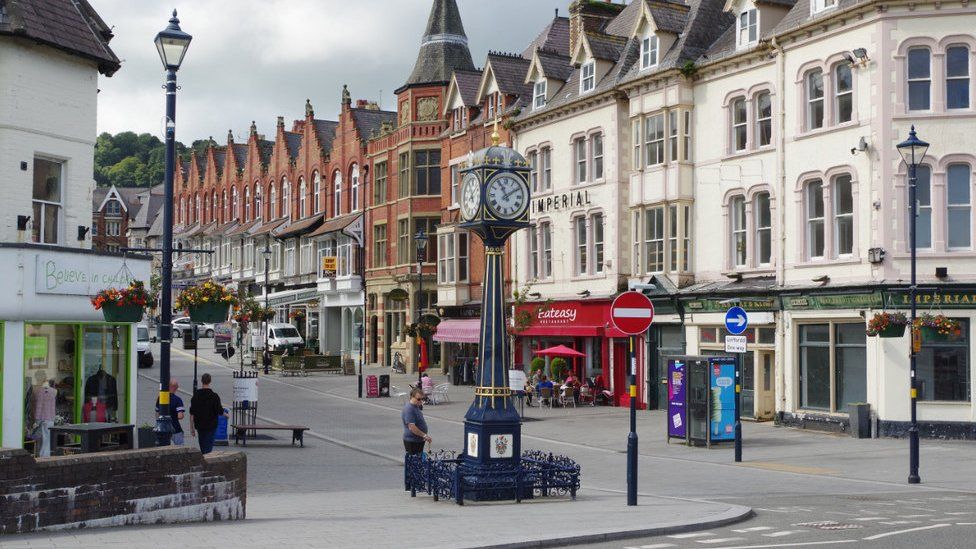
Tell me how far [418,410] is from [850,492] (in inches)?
288

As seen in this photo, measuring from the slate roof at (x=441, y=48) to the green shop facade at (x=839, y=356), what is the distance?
2444 centimetres

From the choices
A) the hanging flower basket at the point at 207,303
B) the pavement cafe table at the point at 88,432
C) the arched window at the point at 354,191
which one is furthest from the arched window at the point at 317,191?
the pavement cafe table at the point at 88,432

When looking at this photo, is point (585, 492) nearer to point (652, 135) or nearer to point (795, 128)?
point (795, 128)

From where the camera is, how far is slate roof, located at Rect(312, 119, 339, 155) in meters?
70.0

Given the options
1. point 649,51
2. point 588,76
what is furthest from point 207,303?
point 588,76

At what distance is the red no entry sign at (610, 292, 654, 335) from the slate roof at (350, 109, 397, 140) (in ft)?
157

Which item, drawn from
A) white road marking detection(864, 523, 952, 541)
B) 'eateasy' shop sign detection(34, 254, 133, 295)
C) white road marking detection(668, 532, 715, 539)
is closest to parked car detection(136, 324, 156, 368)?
'eateasy' shop sign detection(34, 254, 133, 295)

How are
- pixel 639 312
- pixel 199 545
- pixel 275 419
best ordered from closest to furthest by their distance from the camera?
pixel 199 545, pixel 639 312, pixel 275 419

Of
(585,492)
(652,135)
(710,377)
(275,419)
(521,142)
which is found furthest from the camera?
(521,142)

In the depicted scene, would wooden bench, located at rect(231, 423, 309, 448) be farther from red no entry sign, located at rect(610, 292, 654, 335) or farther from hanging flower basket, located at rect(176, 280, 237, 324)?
red no entry sign, located at rect(610, 292, 654, 335)

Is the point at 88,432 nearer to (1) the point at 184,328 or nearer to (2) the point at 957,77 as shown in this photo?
(2) the point at 957,77

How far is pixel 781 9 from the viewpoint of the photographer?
33281 millimetres

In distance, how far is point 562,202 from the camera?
1639 inches

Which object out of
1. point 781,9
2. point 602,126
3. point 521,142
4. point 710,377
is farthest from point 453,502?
point 521,142
